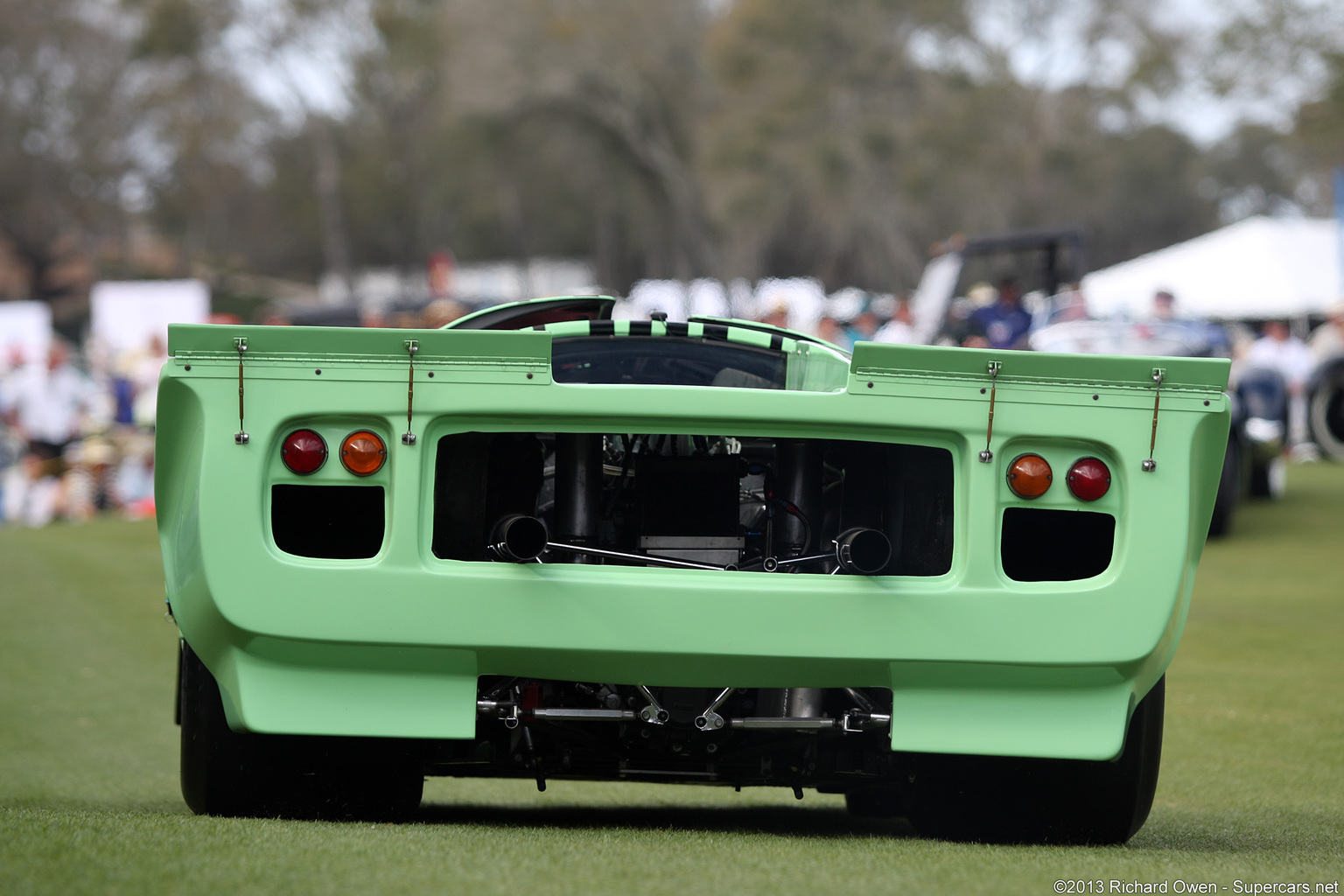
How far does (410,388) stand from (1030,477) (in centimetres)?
134

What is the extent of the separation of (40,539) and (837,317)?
25.7 feet

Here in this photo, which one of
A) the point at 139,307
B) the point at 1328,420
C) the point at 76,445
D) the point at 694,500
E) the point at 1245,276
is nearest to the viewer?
the point at 694,500

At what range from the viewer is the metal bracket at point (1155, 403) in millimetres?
3398

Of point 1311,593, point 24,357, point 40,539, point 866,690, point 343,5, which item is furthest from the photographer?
point 343,5

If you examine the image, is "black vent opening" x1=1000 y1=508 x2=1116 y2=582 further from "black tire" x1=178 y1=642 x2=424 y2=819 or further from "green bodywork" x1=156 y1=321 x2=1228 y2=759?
"black tire" x1=178 y1=642 x2=424 y2=819

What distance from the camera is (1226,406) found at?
3420 millimetres

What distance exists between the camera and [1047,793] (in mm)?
3904

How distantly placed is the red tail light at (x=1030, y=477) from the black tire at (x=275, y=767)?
1580mm

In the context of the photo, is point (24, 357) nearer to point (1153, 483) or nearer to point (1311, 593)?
point (1311, 593)

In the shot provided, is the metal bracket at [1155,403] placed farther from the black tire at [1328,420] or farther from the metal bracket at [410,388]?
the black tire at [1328,420]

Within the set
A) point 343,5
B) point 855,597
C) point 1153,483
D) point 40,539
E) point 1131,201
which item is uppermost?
point 343,5

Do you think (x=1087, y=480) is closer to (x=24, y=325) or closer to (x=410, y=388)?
(x=410, y=388)

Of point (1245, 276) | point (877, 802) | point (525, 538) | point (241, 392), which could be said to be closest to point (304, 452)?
point (241, 392)

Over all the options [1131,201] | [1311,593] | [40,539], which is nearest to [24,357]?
[40,539]
